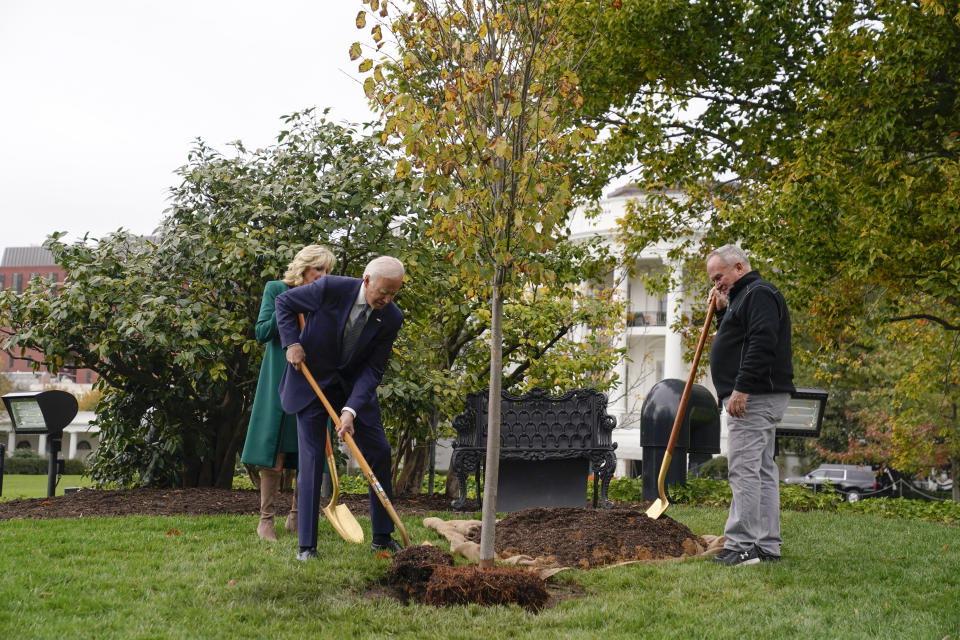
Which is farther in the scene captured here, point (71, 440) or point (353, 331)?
point (71, 440)

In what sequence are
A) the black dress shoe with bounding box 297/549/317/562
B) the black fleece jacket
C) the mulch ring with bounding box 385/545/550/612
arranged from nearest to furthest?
1. the mulch ring with bounding box 385/545/550/612
2. the black dress shoe with bounding box 297/549/317/562
3. the black fleece jacket

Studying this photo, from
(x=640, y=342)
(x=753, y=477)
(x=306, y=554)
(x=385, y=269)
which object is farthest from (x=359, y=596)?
(x=640, y=342)

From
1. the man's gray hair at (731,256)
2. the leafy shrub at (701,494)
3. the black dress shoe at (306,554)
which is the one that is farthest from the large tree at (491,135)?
the leafy shrub at (701,494)

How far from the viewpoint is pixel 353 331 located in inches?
204

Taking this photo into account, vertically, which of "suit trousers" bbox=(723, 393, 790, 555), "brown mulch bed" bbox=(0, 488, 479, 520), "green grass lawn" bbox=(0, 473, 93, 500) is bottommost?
"green grass lawn" bbox=(0, 473, 93, 500)

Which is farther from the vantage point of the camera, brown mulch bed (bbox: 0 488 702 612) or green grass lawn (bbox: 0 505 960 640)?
brown mulch bed (bbox: 0 488 702 612)

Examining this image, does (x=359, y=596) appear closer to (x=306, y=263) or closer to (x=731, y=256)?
(x=306, y=263)

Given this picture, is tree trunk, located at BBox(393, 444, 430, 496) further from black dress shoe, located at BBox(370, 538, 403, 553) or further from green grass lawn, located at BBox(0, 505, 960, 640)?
black dress shoe, located at BBox(370, 538, 403, 553)

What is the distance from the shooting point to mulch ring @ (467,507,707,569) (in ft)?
18.1

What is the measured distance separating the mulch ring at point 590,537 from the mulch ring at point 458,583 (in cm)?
99

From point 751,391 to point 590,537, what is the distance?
1.43 meters

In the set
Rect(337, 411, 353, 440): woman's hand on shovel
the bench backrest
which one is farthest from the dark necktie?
the bench backrest

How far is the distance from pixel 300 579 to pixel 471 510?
413cm

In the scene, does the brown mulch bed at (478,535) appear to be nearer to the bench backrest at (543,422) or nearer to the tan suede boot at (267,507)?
the bench backrest at (543,422)
